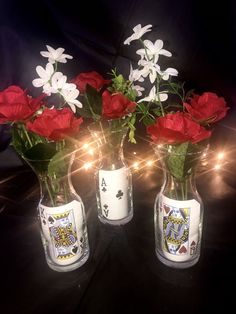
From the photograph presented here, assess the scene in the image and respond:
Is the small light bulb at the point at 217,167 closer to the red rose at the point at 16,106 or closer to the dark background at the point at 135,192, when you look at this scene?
the dark background at the point at 135,192

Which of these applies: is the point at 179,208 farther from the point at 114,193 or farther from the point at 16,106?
the point at 16,106

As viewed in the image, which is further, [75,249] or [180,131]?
[75,249]

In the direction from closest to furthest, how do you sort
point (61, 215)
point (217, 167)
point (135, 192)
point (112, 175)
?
point (61, 215), point (112, 175), point (135, 192), point (217, 167)

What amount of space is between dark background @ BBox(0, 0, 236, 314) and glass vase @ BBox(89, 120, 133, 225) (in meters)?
0.04

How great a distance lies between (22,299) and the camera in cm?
89

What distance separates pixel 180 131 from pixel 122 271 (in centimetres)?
38

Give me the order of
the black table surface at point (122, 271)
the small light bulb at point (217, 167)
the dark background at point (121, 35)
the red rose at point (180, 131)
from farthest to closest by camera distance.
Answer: the dark background at point (121, 35) < the small light bulb at point (217, 167) < the black table surface at point (122, 271) < the red rose at point (180, 131)

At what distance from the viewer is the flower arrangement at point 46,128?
Answer: 768 millimetres

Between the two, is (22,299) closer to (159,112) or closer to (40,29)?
(159,112)

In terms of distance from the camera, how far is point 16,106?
793mm

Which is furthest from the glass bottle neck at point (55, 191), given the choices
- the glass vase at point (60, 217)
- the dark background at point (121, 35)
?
the dark background at point (121, 35)

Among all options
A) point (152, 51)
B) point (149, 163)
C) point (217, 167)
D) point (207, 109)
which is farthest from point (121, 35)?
point (207, 109)

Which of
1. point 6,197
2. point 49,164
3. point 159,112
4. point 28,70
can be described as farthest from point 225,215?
point 28,70

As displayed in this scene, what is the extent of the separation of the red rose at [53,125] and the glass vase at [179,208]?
193mm
